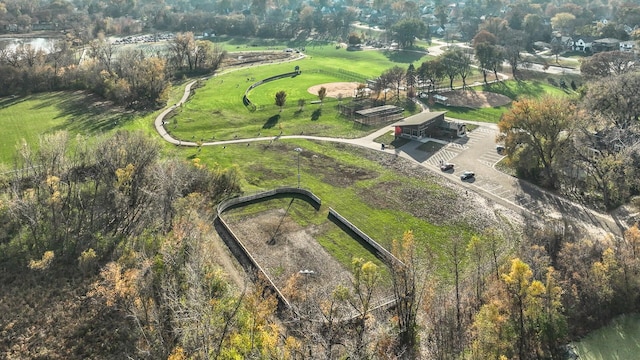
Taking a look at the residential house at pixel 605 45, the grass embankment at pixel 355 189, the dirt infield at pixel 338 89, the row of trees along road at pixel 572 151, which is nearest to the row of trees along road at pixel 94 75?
the grass embankment at pixel 355 189

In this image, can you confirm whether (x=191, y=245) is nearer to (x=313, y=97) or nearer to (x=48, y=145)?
(x=48, y=145)

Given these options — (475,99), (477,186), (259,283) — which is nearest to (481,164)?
(477,186)

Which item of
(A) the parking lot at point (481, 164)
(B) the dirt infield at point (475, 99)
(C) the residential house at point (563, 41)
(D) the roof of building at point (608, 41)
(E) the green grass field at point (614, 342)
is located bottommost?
(E) the green grass field at point (614, 342)

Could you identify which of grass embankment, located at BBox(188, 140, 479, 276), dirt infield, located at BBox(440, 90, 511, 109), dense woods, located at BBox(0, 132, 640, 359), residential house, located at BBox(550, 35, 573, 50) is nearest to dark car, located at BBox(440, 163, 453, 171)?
grass embankment, located at BBox(188, 140, 479, 276)

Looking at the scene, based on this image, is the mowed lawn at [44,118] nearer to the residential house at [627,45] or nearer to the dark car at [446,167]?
the dark car at [446,167]

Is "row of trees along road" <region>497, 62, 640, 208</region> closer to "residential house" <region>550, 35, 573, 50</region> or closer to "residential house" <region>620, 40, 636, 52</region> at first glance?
"residential house" <region>620, 40, 636, 52</region>

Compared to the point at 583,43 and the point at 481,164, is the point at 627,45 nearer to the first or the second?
the point at 583,43

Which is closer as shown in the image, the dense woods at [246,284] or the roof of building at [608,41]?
the dense woods at [246,284]

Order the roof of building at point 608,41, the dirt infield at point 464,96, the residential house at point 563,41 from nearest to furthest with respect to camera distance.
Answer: the dirt infield at point 464,96
the roof of building at point 608,41
the residential house at point 563,41
